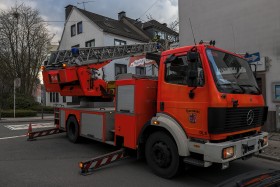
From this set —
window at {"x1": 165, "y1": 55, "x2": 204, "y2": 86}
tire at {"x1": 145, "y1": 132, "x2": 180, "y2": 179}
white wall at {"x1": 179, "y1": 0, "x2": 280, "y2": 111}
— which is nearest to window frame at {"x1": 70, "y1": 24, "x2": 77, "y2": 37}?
white wall at {"x1": 179, "y1": 0, "x2": 280, "y2": 111}

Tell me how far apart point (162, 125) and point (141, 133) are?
0.74 metres

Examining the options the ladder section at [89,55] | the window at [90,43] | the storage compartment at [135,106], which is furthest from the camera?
the window at [90,43]

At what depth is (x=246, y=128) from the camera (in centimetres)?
578

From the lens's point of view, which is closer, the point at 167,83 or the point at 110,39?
the point at 167,83

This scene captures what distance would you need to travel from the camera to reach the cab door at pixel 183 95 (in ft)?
17.5

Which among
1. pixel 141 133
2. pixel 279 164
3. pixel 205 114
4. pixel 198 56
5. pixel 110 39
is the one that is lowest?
pixel 279 164

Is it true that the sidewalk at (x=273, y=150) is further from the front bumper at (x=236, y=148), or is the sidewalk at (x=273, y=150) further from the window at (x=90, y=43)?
the window at (x=90, y=43)

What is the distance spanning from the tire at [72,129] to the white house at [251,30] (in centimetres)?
760

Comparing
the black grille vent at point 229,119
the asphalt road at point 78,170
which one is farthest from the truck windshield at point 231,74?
the asphalt road at point 78,170

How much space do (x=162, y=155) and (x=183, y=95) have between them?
1.37 meters

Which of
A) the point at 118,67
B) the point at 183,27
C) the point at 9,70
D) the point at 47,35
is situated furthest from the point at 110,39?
the point at 183,27

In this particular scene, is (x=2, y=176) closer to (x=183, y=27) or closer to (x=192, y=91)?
(x=192, y=91)

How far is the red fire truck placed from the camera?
5.21m

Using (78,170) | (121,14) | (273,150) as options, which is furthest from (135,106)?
(121,14)
